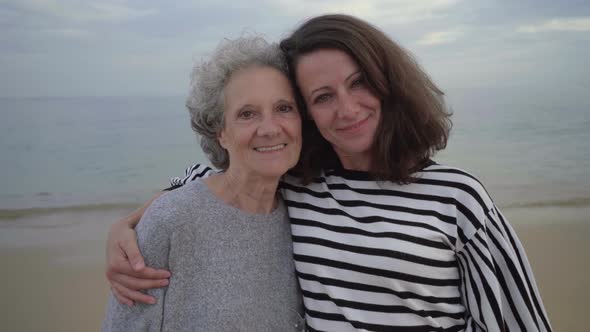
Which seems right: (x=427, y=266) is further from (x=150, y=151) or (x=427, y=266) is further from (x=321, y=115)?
(x=150, y=151)

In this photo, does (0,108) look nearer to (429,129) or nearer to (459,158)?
(459,158)

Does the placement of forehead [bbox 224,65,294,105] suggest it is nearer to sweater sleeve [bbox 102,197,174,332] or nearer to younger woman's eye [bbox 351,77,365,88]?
younger woman's eye [bbox 351,77,365,88]

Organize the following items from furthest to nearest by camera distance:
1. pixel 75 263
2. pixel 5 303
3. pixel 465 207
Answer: pixel 75 263
pixel 5 303
pixel 465 207

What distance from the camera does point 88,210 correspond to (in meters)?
7.55

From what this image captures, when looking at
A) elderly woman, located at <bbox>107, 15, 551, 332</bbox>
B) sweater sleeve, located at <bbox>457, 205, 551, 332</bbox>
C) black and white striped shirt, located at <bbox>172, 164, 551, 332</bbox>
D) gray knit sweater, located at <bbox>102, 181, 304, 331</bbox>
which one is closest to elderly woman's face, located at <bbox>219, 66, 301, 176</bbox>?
elderly woman, located at <bbox>107, 15, 551, 332</bbox>

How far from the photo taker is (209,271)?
183 centimetres

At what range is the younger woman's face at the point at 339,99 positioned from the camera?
1.87m

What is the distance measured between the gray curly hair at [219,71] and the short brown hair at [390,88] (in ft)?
0.28

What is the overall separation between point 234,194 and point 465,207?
3.04 ft

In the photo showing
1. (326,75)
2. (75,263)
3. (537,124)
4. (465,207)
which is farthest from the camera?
(537,124)

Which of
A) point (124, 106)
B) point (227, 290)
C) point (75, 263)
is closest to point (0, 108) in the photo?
point (124, 106)

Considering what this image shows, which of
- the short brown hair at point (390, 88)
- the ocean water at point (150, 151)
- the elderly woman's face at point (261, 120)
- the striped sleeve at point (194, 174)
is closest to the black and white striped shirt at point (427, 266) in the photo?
the short brown hair at point (390, 88)

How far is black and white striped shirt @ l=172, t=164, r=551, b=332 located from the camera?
1.72m

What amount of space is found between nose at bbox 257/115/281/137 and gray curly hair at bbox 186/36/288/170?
19 centimetres
